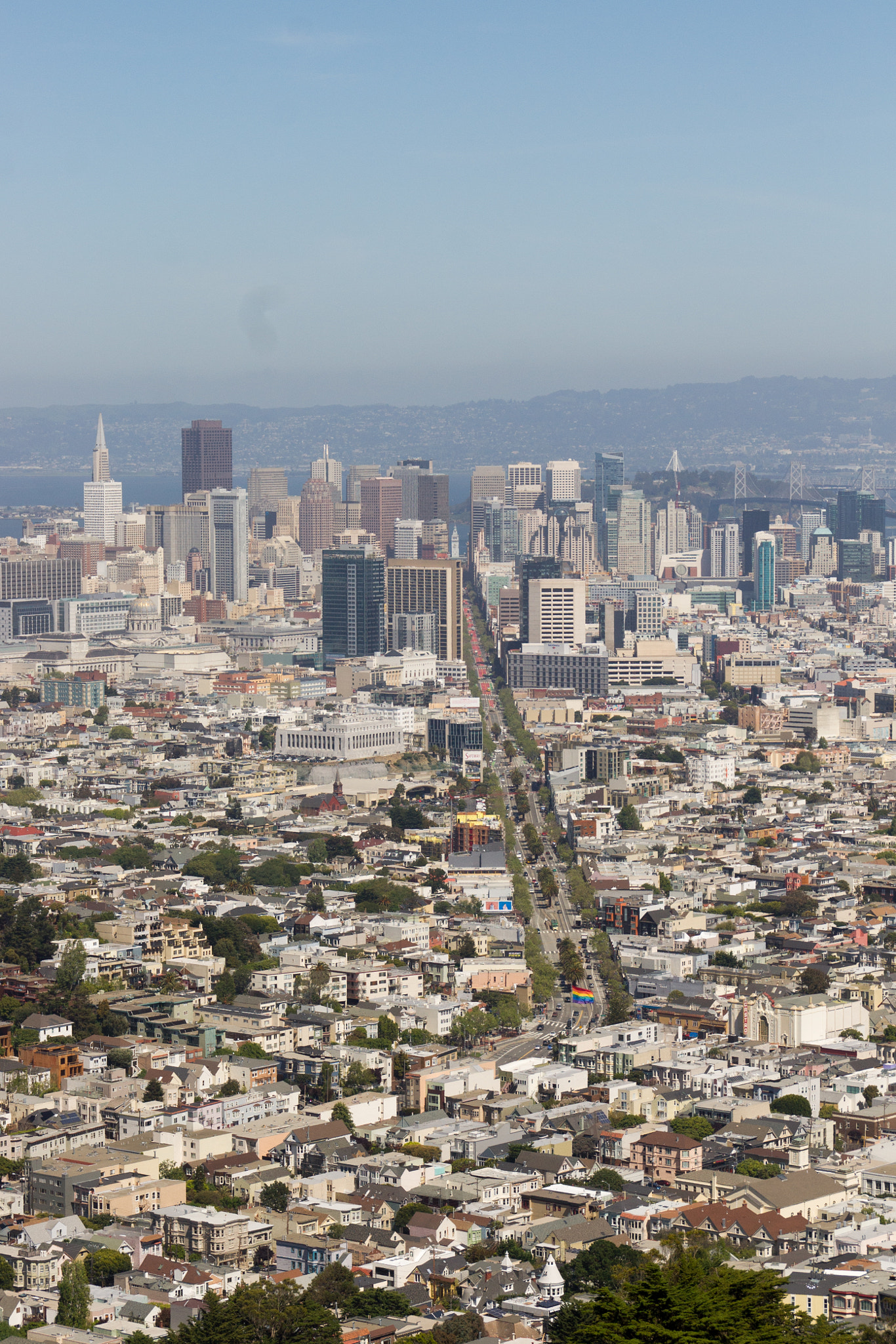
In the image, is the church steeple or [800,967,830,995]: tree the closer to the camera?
[800,967,830,995]: tree

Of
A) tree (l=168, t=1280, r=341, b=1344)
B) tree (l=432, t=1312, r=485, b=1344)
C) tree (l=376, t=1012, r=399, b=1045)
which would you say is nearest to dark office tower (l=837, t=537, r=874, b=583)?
tree (l=376, t=1012, r=399, b=1045)

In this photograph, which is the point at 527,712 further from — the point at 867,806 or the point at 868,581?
the point at 868,581

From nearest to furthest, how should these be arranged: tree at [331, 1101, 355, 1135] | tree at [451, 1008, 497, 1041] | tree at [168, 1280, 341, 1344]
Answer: tree at [168, 1280, 341, 1344]
tree at [331, 1101, 355, 1135]
tree at [451, 1008, 497, 1041]

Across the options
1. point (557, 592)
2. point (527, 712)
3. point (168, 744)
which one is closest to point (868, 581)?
point (557, 592)

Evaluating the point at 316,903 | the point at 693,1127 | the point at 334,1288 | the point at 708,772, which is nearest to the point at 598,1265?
the point at 334,1288

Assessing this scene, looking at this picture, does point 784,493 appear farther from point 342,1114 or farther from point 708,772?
point 342,1114

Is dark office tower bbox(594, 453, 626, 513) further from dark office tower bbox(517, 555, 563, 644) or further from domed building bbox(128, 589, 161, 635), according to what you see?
dark office tower bbox(517, 555, 563, 644)

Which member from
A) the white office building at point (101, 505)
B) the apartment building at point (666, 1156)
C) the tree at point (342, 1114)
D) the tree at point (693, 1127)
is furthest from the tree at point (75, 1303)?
the white office building at point (101, 505)
